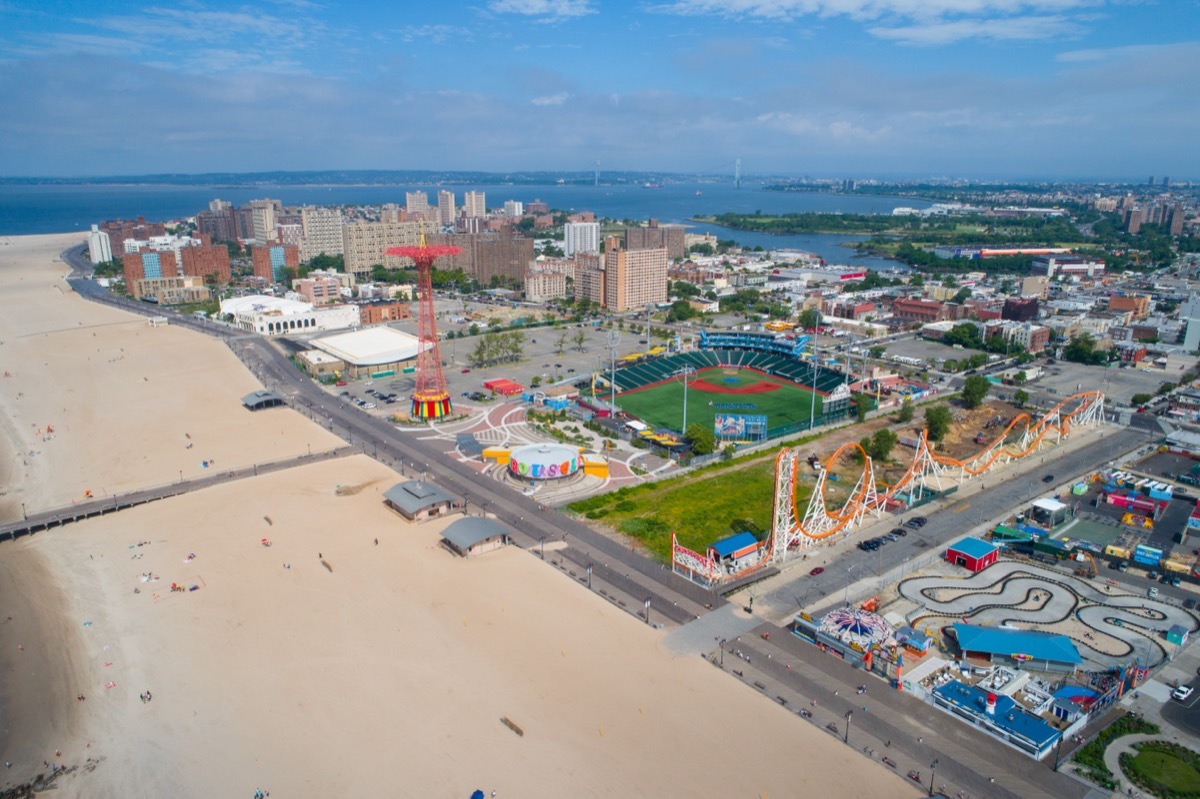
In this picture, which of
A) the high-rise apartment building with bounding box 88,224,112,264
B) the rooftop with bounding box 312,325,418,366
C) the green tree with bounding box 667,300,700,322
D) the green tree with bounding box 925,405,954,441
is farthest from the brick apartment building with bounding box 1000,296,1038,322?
the high-rise apartment building with bounding box 88,224,112,264

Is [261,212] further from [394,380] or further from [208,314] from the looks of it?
[394,380]

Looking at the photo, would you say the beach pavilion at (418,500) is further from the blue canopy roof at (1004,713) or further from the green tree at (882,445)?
the green tree at (882,445)

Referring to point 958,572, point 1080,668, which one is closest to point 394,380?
point 958,572

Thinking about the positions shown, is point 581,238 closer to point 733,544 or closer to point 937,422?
point 937,422

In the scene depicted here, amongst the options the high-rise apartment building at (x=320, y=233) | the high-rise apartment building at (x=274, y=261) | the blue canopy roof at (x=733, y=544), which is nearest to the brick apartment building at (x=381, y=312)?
the high-rise apartment building at (x=274, y=261)

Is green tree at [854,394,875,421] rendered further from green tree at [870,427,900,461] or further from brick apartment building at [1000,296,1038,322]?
brick apartment building at [1000,296,1038,322]

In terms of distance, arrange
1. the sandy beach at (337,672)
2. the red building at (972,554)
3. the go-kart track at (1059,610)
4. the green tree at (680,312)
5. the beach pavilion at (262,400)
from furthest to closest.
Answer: the green tree at (680,312) < the beach pavilion at (262,400) < the red building at (972,554) < the go-kart track at (1059,610) < the sandy beach at (337,672)
